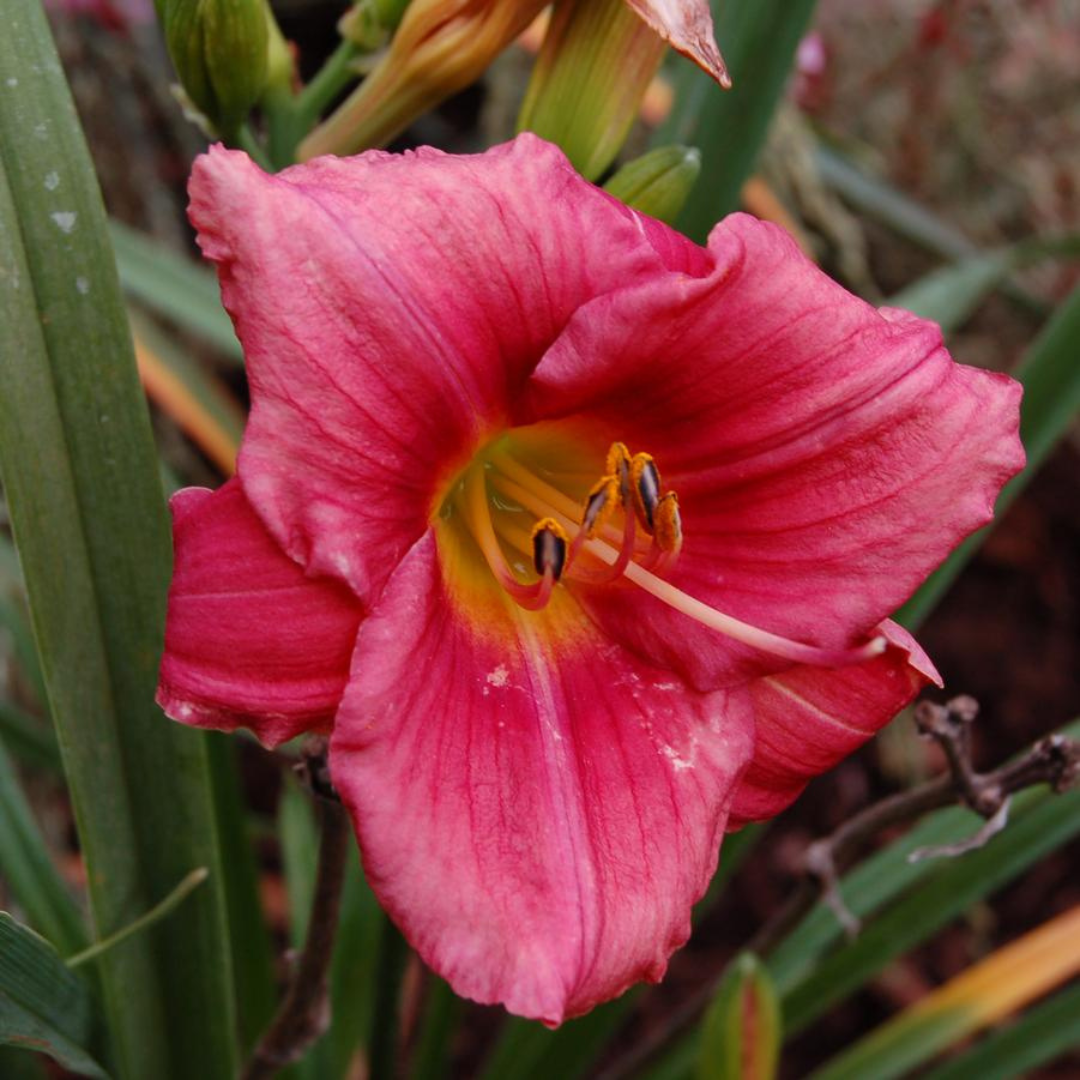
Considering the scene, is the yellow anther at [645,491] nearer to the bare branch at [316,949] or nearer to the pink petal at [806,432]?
the pink petal at [806,432]

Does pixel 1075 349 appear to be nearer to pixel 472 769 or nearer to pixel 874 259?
pixel 472 769

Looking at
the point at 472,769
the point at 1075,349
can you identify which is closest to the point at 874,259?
the point at 1075,349

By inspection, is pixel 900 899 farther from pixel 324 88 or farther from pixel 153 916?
pixel 324 88

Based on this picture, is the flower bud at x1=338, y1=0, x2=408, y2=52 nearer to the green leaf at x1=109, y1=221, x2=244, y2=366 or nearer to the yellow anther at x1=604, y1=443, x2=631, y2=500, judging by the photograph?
the yellow anther at x1=604, y1=443, x2=631, y2=500

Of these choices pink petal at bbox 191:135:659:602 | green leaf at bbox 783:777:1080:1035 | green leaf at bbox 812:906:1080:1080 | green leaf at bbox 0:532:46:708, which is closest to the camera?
pink petal at bbox 191:135:659:602

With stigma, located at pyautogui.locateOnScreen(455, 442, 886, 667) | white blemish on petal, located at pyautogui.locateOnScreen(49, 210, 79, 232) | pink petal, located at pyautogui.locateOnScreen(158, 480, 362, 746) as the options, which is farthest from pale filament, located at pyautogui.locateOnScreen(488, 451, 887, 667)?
white blemish on petal, located at pyautogui.locateOnScreen(49, 210, 79, 232)

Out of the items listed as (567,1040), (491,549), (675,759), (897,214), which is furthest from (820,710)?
(897,214)
